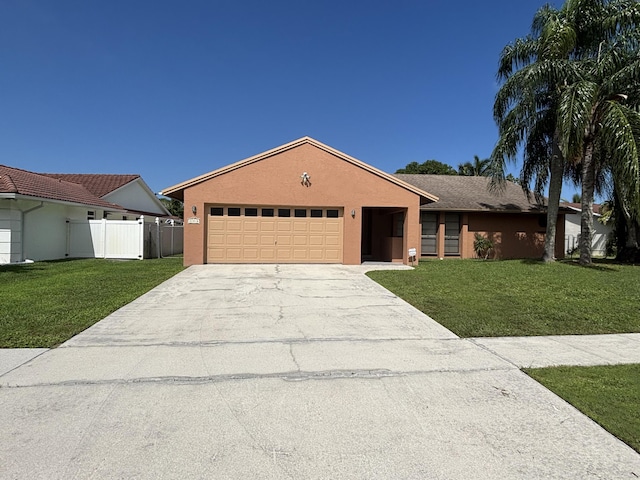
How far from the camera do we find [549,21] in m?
15.0

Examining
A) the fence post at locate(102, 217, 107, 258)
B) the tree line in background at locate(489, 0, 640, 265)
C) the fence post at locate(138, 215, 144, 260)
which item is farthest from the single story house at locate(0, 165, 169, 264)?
the tree line in background at locate(489, 0, 640, 265)

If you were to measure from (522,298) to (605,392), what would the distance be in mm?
5191

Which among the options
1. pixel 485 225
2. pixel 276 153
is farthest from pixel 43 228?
pixel 485 225

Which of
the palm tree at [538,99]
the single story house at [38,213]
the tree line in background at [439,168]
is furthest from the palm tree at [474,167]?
the single story house at [38,213]

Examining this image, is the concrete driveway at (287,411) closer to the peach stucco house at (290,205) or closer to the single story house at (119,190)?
the peach stucco house at (290,205)

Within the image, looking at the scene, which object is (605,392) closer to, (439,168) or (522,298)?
(522,298)

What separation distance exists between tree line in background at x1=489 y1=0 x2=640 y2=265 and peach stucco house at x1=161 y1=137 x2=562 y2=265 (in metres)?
4.96

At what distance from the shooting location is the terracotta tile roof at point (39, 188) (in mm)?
15102

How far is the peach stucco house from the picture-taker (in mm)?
15328

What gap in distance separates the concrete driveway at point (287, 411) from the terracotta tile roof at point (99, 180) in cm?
2091

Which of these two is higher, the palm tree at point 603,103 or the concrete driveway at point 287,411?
the palm tree at point 603,103

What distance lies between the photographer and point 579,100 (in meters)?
13.5

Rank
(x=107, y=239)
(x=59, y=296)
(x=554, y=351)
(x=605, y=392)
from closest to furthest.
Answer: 1. (x=605, y=392)
2. (x=554, y=351)
3. (x=59, y=296)
4. (x=107, y=239)

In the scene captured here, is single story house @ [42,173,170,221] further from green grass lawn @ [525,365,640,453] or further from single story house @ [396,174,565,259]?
green grass lawn @ [525,365,640,453]
